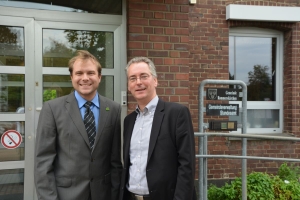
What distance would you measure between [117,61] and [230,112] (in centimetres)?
144

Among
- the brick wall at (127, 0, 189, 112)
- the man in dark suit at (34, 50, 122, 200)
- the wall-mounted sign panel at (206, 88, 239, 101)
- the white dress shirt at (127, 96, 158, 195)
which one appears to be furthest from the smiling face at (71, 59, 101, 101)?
Result: the wall-mounted sign panel at (206, 88, 239, 101)

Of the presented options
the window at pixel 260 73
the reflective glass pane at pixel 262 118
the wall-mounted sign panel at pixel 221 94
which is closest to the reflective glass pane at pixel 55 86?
the wall-mounted sign panel at pixel 221 94

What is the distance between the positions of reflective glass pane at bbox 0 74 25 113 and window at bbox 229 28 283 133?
389 cm

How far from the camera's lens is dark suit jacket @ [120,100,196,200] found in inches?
79.7

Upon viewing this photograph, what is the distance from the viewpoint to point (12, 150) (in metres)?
3.47

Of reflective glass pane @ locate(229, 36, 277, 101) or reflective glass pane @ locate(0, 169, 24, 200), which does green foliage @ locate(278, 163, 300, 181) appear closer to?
reflective glass pane @ locate(229, 36, 277, 101)

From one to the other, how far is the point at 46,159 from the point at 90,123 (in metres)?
0.38

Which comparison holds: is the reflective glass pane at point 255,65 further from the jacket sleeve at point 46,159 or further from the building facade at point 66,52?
the jacket sleeve at point 46,159

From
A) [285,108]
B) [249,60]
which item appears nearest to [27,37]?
[249,60]

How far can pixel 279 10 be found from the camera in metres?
5.55

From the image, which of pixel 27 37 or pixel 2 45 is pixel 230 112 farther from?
pixel 2 45

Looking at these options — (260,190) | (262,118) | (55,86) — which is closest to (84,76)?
(55,86)

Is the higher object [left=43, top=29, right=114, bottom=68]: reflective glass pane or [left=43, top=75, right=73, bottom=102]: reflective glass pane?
[left=43, top=29, right=114, bottom=68]: reflective glass pane

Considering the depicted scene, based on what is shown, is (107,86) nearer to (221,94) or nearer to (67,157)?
(221,94)
